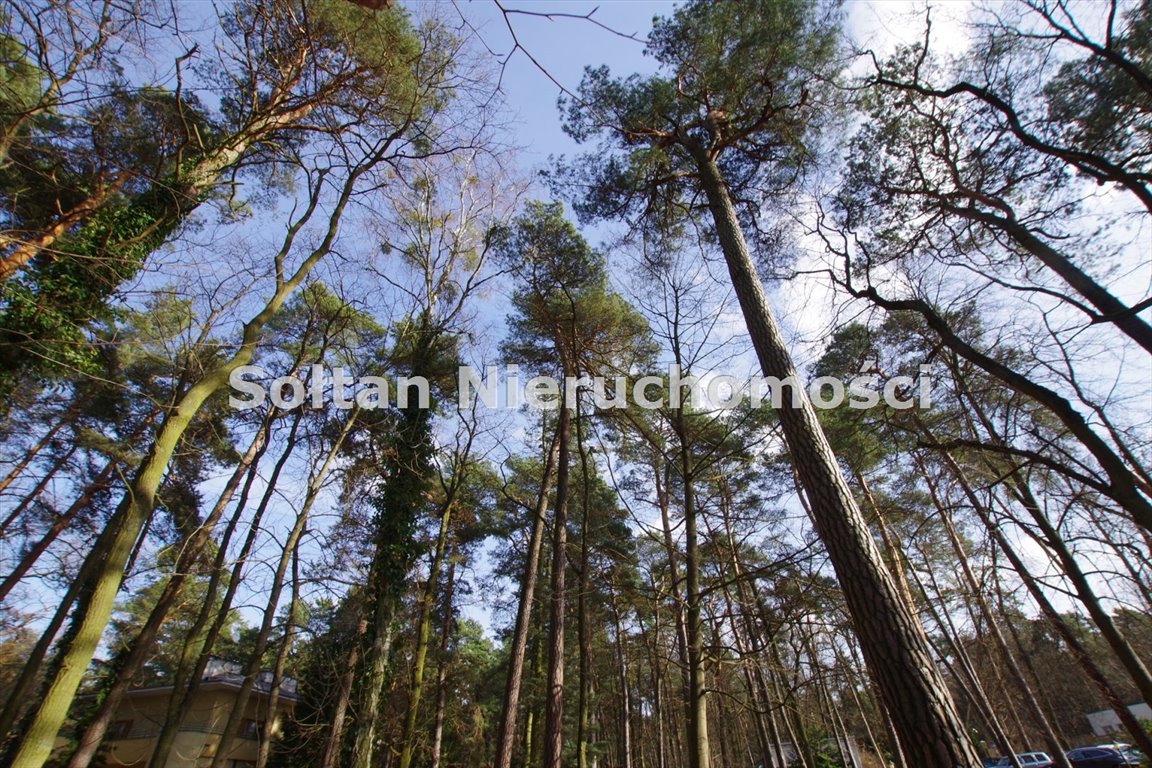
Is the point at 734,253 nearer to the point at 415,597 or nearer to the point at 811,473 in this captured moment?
the point at 811,473

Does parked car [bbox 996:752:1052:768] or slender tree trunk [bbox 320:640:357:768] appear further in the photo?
parked car [bbox 996:752:1052:768]

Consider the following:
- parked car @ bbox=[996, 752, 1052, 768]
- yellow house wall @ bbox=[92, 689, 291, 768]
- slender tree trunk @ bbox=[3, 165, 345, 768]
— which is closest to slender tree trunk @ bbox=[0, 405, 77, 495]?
yellow house wall @ bbox=[92, 689, 291, 768]

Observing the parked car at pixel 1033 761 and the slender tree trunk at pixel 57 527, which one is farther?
the parked car at pixel 1033 761

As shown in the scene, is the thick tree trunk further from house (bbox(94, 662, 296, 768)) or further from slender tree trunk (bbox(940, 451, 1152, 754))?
house (bbox(94, 662, 296, 768))

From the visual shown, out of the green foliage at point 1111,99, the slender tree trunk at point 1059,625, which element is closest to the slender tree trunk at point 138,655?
the slender tree trunk at point 1059,625

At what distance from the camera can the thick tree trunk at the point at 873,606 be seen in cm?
237

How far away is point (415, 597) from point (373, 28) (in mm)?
9035

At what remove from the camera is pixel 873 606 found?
111 inches

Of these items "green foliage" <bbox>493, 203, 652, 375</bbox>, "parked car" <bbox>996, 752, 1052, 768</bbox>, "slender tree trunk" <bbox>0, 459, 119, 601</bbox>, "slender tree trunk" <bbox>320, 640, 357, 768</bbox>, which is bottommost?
"parked car" <bbox>996, 752, 1052, 768</bbox>

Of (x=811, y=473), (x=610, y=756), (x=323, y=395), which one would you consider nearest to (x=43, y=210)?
(x=323, y=395)

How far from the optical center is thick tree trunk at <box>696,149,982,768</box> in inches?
93.1

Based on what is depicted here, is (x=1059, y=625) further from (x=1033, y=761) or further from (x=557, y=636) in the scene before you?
(x=1033, y=761)

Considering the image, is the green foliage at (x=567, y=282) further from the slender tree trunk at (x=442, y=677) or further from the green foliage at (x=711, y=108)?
the slender tree trunk at (x=442, y=677)

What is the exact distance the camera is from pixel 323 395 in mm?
9273
